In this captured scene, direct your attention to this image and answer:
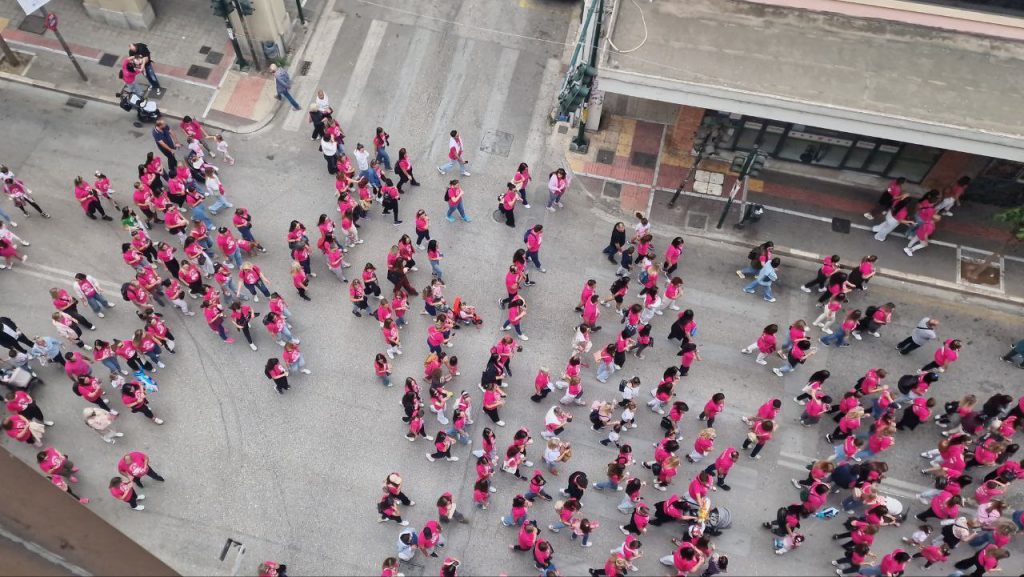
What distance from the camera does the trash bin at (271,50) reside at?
72.0 ft

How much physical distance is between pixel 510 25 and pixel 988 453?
16.7 m

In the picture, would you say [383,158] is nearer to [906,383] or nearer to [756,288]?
[756,288]

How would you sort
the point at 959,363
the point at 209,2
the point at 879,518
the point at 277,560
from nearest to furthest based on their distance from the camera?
the point at 879,518
the point at 277,560
the point at 959,363
the point at 209,2

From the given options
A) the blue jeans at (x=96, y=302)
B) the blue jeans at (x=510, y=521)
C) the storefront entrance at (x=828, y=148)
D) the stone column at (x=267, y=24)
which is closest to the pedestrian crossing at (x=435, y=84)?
the stone column at (x=267, y=24)

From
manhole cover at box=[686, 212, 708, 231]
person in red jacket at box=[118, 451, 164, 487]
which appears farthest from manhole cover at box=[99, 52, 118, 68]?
manhole cover at box=[686, 212, 708, 231]

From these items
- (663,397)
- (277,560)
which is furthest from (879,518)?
(277,560)

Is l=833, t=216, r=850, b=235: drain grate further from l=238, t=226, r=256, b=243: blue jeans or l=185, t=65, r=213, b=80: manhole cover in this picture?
l=185, t=65, r=213, b=80: manhole cover

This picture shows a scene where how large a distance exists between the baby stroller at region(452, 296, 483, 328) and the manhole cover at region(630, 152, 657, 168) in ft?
20.8

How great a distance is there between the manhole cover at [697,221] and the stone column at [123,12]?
16230 mm

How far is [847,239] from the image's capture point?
2008 cm

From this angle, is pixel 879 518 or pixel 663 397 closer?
pixel 879 518

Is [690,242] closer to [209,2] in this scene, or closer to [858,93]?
[858,93]

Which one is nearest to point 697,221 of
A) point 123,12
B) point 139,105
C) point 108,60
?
point 139,105

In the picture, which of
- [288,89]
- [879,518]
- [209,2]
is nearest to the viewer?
[879,518]
